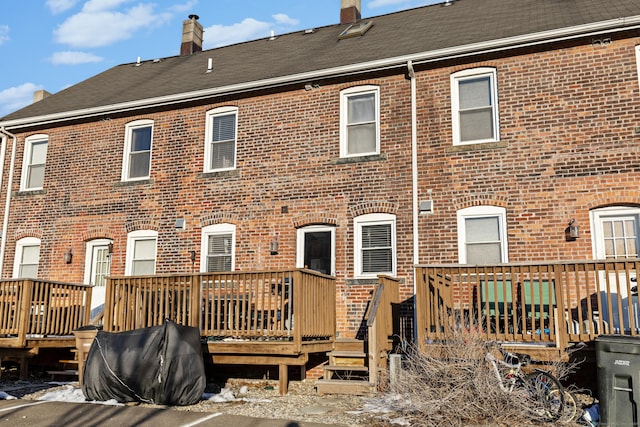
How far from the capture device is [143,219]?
43.9 ft

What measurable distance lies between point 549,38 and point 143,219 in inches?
366

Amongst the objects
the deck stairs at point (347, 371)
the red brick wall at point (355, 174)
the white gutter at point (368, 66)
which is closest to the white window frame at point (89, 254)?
the red brick wall at point (355, 174)

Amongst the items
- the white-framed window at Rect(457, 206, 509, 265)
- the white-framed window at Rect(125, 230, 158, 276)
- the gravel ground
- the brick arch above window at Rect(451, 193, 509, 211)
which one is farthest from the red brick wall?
the gravel ground

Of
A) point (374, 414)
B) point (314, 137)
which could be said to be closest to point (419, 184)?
point (314, 137)

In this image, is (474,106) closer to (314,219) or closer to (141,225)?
(314,219)

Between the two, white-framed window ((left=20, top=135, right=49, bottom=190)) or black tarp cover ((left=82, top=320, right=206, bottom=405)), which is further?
white-framed window ((left=20, top=135, right=49, bottom=190))

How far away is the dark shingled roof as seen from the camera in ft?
37.0

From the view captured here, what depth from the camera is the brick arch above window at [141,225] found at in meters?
13.3

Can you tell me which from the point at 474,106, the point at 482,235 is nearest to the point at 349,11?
the point at 474,106

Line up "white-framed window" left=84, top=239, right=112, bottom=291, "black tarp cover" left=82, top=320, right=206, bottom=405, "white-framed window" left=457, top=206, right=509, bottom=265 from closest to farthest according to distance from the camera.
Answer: "black tarp cover" left=82, top=320, right=206, bottom=405 → "white-framed window" left=457, top=206, right=509, bottom=265 → "white-framed window" left=84, top=239, right=112, bottom=291

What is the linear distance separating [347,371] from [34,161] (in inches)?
405

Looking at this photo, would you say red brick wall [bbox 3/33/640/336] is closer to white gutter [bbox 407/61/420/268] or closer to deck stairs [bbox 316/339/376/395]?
white gutter [bbox 407/61/420/268]

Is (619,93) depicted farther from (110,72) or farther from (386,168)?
(110,72)

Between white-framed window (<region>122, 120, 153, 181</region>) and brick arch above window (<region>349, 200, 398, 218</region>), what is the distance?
533 centimetres
